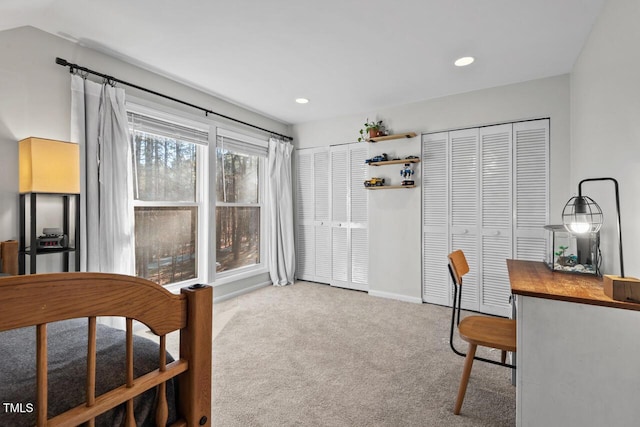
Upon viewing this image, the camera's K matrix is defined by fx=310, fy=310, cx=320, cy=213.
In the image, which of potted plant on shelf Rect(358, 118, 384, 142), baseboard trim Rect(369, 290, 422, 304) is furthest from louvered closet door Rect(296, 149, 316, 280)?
baseboard trim Rect(369, 290, 422, 304)

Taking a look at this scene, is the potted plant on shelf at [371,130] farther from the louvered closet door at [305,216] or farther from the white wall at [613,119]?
the white wall at [613,119]

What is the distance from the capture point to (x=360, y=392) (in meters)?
1.96

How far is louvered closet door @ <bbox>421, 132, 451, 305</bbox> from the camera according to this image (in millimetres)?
3607

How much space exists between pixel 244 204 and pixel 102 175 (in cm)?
188

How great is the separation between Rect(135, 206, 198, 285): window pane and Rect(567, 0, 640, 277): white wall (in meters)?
3.62

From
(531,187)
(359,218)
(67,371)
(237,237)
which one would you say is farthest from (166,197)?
(531,187)

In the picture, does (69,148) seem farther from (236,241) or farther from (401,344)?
(401,344)

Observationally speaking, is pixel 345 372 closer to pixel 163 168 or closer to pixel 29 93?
pixel 163 168

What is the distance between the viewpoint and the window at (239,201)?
12.6ft

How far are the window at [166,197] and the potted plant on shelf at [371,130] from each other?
1975 millimetres

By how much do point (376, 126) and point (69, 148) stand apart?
3119 millimetres

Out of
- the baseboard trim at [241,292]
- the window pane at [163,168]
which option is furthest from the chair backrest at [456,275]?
the window pane at [163,168]

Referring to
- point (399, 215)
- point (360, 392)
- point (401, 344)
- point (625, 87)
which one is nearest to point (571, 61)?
point (625, 87)

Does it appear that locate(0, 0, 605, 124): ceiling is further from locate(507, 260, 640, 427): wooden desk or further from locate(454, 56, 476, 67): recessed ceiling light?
locate(507, 260, 640, 427): wooden desk
